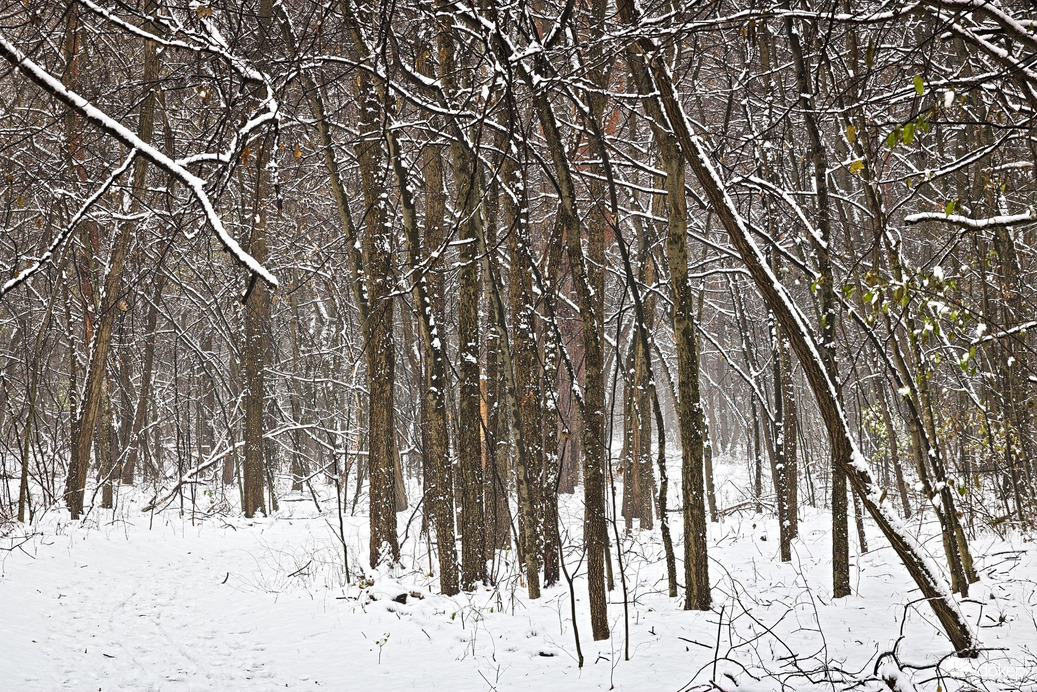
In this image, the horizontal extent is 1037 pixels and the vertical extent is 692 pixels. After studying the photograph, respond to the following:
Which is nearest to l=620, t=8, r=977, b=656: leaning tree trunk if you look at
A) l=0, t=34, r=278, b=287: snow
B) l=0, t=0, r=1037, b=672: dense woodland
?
l=0, t=0, r=1037, b=672: dense woodland

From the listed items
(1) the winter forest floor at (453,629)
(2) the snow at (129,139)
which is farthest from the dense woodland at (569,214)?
(1) the winter forest floor at (453,629)

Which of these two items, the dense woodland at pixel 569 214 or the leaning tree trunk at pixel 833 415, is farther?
the leaning tree trunk at pixel 833 415

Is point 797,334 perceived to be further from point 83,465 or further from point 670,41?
point 83,465

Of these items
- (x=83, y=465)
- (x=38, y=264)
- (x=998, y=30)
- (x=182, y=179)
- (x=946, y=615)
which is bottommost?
(x=946, y=615)

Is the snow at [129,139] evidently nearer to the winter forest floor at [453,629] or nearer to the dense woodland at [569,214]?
the dense woodland at [569,214]

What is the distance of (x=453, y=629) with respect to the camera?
5938 mm

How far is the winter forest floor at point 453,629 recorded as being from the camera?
13.9ft

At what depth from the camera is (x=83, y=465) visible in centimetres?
1050

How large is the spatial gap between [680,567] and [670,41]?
6.73 meters

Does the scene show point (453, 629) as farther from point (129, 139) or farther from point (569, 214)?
point (129, 139)

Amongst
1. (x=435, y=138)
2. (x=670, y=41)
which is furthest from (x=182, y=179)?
(x=435, y=138)

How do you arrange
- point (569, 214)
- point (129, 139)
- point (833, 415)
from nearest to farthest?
point (129, 139), point (833, 415), point (569, 214)

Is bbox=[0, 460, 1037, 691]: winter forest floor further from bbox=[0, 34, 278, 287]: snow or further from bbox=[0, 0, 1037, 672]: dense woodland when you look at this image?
bbox=[0, 34, 278, 287]: snow

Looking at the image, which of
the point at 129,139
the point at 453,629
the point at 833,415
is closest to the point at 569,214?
the point at 833,415
